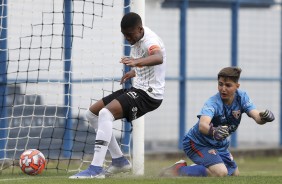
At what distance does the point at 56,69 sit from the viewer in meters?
15.3

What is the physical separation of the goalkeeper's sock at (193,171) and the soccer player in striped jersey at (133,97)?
2.10 ft

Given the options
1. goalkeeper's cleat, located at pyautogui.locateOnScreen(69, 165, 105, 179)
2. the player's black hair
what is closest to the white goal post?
goalkeeper's cleat, located at pyautogui.locateOnScreen(69, 165, 105, 179)

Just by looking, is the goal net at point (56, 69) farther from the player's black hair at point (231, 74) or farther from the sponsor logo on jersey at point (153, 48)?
the player's black hair at point (231, 74)

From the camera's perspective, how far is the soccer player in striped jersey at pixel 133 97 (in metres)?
10.5

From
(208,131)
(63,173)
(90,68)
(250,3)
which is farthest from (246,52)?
(208,131)

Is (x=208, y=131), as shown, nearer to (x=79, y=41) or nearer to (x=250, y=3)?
(x=79, y=41)

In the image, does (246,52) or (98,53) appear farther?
(246,52)

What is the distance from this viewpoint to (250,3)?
750 inches

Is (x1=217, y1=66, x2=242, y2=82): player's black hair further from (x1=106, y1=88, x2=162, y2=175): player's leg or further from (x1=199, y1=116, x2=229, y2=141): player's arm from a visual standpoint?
(x1=106, y1=88, x2=162, y2=175): player's leg

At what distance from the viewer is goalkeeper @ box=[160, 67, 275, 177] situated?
Answer: 10656mm

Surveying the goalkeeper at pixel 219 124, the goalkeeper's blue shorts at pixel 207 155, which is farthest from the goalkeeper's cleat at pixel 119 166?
the goalkeeper's blue shorts at pixel 207 155

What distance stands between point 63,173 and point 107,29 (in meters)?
2.49

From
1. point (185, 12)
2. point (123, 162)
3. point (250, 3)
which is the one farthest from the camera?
point (250, 3)

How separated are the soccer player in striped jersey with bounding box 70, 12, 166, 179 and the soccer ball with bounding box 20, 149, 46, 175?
0.87 m
